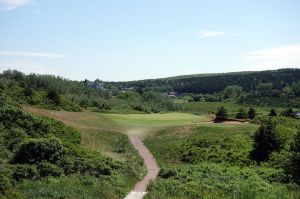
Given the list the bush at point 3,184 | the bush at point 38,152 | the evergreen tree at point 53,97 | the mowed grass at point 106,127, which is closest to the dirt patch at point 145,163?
the mowed grass at point 106,127

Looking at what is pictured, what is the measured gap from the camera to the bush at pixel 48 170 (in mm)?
32812

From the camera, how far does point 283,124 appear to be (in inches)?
2147

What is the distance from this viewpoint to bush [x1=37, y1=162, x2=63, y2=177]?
32.8 m

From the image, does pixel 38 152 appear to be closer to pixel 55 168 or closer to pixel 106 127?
pixel 55 168

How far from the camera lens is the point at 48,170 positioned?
3303 centimetres

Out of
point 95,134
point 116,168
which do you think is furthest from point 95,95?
point 116,168

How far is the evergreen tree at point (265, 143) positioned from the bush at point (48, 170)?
1683cm

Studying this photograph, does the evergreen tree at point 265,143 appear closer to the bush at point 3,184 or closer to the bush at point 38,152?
the bush at point 38,152

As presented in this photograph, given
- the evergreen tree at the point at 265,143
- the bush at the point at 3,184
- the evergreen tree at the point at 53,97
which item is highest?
the evergreen tree at the point at 53,97

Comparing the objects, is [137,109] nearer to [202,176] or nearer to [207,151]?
[207,151]

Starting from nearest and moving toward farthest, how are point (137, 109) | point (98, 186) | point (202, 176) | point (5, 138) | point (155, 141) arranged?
point (98, 186), point (202, 176), point (5, 138), point (155, 141), point (137, 109)

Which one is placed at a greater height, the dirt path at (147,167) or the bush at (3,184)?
the bush at (3,184)

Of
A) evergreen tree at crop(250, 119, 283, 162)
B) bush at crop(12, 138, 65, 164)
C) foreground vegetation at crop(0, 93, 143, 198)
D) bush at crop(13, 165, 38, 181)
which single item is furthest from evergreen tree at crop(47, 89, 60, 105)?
bush at crop(13, 165, 38, 181)

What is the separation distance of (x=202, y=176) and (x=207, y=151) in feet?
33.7
